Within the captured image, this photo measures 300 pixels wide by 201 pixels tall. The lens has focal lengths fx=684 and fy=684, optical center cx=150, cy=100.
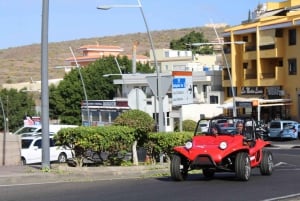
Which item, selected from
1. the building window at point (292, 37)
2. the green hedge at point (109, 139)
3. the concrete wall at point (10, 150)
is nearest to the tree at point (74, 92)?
the building window at point (292, 37)

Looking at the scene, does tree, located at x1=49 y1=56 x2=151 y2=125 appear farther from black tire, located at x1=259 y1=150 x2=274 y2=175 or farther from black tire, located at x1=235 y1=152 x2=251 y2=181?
black tire, located at x1=235 y1=152 x2=251 y2=181

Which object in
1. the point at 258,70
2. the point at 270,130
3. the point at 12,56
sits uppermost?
the point at 12,56

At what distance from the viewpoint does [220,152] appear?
16.1 m

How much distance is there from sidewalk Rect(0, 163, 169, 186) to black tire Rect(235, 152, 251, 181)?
3.36 meters

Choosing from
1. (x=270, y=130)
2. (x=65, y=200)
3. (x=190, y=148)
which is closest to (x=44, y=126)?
(x=190, y=148)

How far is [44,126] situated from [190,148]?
4150 millimetres

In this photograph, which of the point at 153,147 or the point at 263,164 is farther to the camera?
the point at 153,147

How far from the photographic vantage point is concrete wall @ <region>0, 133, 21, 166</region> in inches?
928

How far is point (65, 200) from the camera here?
12.6 m

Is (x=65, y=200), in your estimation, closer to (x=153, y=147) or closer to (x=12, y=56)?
(x=153, y=147)

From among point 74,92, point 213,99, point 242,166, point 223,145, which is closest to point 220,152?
point 223,145

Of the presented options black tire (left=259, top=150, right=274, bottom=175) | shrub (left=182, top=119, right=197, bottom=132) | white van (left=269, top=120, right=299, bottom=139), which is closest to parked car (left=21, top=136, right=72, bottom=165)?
black tire (left=259, top=150, right=274, bottom=175)

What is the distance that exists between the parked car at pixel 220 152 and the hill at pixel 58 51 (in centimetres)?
11573

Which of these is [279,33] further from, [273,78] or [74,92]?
[74,92]
